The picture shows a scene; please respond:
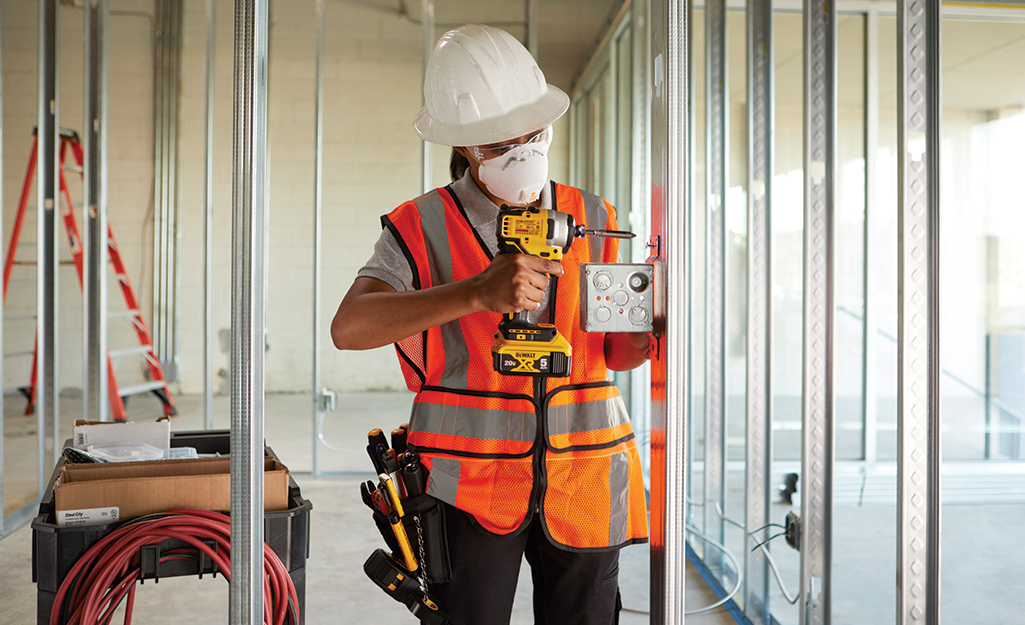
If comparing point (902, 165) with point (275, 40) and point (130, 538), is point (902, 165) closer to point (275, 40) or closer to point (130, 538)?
point (130, 538)

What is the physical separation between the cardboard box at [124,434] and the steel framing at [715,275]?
2.06 meters

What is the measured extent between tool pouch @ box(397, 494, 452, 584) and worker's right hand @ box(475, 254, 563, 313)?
34 centimetres

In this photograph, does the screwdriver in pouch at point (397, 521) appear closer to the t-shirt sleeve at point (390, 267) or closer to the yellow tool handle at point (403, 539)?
the yellow tool handle at point (403, 539)

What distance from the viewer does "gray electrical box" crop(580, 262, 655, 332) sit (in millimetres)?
1060

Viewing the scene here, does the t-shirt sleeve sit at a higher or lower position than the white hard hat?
lower

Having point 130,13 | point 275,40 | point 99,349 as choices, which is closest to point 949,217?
point 275,40

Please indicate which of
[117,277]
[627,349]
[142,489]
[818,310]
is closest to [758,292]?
[818,310]

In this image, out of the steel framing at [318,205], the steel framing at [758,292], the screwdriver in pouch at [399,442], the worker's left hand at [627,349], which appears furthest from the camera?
the steel framing at [318,205]

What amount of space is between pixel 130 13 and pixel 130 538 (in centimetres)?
540

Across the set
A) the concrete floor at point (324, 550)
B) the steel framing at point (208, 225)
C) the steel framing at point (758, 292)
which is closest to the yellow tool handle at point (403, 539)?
the concrete floor at point (324, 550)

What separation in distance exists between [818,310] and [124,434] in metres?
1.95

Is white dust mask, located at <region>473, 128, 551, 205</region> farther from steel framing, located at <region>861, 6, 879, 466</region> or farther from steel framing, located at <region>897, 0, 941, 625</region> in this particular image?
steel framing, located at <region>861, 6, 879, 466</region>

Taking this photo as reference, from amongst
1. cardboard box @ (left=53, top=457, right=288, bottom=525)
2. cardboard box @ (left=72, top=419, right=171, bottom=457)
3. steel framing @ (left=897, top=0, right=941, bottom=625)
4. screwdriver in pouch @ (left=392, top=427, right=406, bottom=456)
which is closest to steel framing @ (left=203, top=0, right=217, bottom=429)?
cardboard box @ (left=72, top=419, right=171, bottom=457)

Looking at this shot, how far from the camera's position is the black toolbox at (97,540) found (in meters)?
1.46
